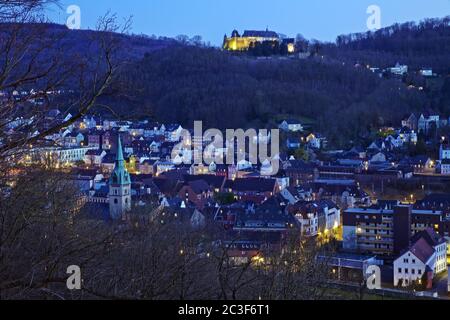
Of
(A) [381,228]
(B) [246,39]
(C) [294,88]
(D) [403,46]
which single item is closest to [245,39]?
(B) [246,39]

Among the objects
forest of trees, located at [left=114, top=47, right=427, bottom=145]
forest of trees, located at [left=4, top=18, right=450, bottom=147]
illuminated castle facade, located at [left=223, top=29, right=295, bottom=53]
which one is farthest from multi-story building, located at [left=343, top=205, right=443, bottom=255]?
illuminated castle facade, located at [left=223, top=29, right=295, bottom=53]

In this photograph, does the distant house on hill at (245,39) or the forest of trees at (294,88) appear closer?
the forest of trees at (294,88)

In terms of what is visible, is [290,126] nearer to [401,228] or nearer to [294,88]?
[294,88]

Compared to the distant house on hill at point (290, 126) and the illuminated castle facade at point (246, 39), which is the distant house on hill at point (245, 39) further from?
the distant house on hill at point (290, 126)

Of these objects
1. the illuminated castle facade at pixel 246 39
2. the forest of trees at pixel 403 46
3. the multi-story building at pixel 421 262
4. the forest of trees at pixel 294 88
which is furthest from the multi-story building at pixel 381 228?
the illuminated castle facade at pixel 246 39

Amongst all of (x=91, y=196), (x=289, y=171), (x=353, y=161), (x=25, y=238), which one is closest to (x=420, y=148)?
(x=353, y=161)

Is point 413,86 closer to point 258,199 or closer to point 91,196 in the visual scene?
point 258,199

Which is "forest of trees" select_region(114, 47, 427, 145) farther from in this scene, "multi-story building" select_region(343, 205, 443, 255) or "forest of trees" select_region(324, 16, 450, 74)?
"multi-story building" select_region(343, 205, 443, 255)
